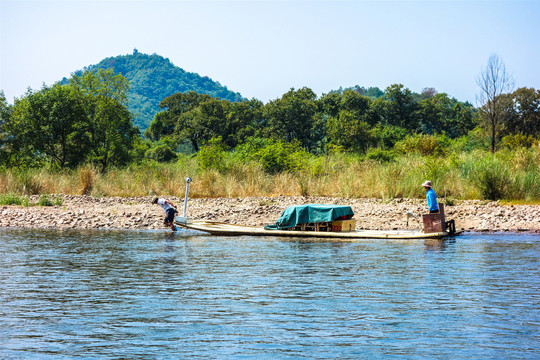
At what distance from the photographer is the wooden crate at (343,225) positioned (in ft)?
61.8

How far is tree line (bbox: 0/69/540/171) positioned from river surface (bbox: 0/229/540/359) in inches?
714

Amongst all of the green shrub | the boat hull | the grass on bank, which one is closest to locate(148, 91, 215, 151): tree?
the grass on bank

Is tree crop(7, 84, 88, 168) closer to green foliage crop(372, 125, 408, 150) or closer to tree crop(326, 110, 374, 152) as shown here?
tree crop(326, 110, 374, 152)

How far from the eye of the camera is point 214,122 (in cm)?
6625

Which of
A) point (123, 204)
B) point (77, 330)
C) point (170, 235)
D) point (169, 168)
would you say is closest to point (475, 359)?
point (77, 330)

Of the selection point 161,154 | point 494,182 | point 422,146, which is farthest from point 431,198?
point 161,154

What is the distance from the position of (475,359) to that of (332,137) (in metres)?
48.8

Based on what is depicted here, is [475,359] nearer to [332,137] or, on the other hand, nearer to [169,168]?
[169,168]

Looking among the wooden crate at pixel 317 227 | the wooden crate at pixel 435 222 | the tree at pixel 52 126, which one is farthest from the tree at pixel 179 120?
the wooden crate at pixel 435 222

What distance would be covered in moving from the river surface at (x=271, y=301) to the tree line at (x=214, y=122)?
18.1 m

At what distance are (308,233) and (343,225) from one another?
3.81 ft

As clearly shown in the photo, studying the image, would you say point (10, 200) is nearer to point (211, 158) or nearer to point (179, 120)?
point (211, 158)

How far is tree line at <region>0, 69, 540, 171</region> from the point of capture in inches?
1375

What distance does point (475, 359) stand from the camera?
6871 millimetres
